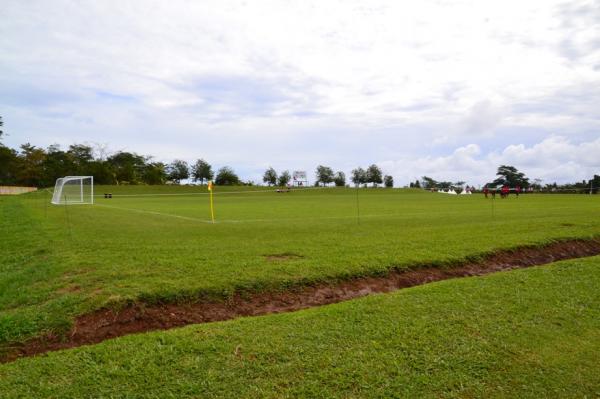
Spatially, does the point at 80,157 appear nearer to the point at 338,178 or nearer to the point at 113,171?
the point at 113,171

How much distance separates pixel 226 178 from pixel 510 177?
76.0 meters

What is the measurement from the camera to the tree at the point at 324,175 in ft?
423

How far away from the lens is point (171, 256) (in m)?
9.84

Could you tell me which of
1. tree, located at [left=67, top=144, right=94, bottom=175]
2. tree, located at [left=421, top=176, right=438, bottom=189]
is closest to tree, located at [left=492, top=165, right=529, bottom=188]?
tree, located at [left=421, top=176, right=438, bottom=189]

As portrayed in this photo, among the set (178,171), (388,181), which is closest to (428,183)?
(388,181)

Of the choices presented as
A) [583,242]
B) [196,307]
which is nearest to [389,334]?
[196,307]

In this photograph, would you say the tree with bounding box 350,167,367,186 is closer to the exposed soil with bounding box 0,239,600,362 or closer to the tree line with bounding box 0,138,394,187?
the tree line with bounding box 0,138,394,187

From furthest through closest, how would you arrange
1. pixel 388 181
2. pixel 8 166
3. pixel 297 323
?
pixel 388 181 → pixel 8 166 → pixel 297 323

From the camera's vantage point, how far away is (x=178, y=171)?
12100 centimetres

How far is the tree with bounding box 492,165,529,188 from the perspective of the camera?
349ft

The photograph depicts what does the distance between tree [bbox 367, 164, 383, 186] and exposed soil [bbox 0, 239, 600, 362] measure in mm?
117936

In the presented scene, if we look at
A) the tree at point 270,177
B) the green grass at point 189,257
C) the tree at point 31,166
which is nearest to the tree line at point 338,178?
the tree at point 270,177

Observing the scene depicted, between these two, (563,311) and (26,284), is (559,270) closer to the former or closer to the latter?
(563,311)

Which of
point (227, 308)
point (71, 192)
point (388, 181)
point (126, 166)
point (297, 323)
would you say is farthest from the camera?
point (388, 181)
